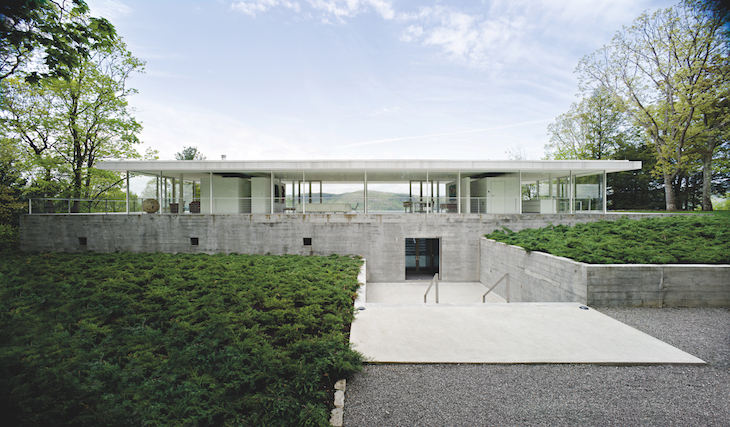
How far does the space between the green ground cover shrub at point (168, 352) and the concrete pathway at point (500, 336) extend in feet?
1.97

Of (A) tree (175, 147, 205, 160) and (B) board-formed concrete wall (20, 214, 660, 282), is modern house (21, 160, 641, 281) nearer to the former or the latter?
(B) board-formed concrete wall (20, 214, 660, 282)

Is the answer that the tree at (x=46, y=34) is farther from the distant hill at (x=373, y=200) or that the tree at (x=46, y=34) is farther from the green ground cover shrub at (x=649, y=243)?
the distant hill at (x=373, y=200)

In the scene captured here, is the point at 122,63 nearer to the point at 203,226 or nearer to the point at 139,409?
the point at 203,226

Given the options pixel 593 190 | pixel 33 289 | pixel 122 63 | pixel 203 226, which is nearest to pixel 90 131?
pixel 122 63

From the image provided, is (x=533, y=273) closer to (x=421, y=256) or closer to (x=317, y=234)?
(x=421, y=256)

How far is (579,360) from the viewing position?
3723 millimetres

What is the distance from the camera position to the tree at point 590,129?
27.5 meters

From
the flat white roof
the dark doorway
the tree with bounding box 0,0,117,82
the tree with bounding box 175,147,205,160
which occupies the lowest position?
the dark doorway

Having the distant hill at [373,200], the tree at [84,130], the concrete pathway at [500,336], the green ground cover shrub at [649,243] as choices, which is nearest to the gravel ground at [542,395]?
the concrete pathway at [500,336]

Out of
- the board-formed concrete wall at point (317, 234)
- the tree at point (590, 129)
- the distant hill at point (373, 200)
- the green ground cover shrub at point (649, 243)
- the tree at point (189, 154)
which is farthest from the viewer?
the tree at point (189, 154)

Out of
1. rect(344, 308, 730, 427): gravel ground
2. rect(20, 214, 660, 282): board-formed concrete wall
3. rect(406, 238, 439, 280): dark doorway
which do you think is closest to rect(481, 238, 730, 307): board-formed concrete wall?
rect(344, 308, 730, 427): gravel ground

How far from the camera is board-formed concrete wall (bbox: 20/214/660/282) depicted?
1263cm

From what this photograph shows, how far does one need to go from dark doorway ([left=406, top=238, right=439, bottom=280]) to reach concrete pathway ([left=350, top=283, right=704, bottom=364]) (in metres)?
8.42

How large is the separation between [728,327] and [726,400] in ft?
9.52
